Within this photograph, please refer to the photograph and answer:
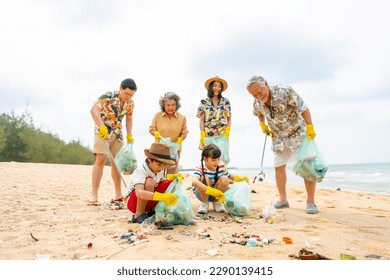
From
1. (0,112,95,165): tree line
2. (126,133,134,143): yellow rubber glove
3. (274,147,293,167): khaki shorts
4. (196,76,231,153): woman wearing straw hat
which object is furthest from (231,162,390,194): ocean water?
(0,112,95,165): tree line

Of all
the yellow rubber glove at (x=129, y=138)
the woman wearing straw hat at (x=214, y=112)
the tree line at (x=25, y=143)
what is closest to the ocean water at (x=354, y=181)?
the woman wearing straw hat at (x=214, y=112)

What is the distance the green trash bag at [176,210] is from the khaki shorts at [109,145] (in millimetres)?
1630

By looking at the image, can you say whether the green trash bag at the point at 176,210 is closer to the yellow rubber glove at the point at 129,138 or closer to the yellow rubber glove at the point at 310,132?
the yellow rubber glove at the point at 129,138

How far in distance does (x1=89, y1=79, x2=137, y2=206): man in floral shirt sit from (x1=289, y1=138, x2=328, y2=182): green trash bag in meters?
2.21

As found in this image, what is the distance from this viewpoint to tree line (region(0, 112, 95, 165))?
15.5m

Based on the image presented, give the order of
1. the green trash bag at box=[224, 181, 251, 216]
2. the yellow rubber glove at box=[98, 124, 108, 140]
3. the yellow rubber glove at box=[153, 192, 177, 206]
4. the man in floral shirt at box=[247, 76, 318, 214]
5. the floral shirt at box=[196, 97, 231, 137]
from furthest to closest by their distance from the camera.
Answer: the floral shirt at box=[196, 97, 231, 137], the yellow rubber glove at box=[98, 124, 108, 140], the man in floral shirt at box=[247, 76, 318, 214], the green trash bag at box=[224, 181, 251, 216], the yellow rubber glove at box=[153, 192, 177, 206]

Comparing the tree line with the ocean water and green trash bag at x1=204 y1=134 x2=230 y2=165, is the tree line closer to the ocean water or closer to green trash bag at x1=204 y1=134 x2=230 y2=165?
the ocean water

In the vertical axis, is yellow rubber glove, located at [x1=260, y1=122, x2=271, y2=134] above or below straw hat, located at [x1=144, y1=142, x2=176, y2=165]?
above

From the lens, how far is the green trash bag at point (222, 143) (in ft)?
14.4

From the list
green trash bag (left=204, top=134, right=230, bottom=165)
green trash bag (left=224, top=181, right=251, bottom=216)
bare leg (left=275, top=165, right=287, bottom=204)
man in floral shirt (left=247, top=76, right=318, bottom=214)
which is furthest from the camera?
green trash bag (left=204, top=134, right=230, bottom=165)

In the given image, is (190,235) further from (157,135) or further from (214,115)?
(214,115)

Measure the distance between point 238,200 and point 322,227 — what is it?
0.89 m

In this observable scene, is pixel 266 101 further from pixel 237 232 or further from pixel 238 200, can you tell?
pixel 237 232

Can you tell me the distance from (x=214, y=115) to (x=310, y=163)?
4.75 ft
